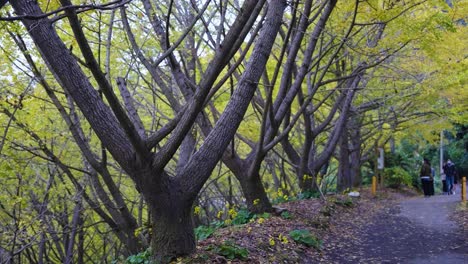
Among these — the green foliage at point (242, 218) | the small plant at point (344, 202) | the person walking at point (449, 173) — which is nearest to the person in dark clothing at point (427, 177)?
the person walking at point (449, 173)

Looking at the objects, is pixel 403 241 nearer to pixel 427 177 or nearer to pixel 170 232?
pixel 170 232

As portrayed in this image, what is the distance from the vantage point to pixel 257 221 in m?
8.16

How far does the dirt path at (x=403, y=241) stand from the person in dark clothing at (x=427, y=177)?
5.63m

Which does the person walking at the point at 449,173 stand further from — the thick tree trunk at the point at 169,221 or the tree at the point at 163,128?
the thick tree trunk at the point at 169,221

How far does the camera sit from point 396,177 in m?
23.2

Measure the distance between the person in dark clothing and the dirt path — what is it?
563cm

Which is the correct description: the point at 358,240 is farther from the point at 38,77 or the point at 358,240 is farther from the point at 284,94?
the point at 38,77

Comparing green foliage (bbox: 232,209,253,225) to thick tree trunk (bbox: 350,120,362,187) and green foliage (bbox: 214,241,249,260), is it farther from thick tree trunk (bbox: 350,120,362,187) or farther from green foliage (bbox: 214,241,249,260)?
thick tree trunk (bbox: 350,120,362,187)

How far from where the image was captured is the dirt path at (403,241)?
7254 mm

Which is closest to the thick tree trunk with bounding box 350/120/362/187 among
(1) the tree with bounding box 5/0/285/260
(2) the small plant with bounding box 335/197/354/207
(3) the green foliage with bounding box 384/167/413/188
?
(3) the green foliage with bounding box 384/167/413/188

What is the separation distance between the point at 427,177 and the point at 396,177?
474cm

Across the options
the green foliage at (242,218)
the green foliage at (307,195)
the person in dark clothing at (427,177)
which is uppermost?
the person in dark clothing at (427,177)

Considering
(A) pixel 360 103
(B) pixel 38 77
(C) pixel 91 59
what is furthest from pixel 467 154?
(C) pixel 91 59

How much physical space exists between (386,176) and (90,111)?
830 inches
